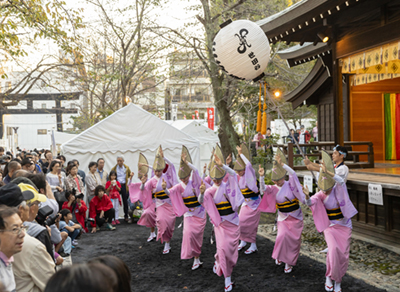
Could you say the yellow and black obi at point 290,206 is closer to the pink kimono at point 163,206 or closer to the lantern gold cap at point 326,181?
the lantern gold cap at point 326,181

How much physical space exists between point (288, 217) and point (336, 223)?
994 mm

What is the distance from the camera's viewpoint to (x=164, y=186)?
7.08 meters

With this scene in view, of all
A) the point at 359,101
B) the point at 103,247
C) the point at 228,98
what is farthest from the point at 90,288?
the point at 228,98

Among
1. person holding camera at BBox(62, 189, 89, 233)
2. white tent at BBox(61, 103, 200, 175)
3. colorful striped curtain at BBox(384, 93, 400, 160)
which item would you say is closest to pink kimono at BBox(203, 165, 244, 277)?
person holding camera at BBox(62, 189, 89, 233)

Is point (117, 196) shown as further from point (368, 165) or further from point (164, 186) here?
point (368, 165)

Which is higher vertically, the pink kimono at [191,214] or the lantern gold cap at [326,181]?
the lantern gold cap at [326,181]

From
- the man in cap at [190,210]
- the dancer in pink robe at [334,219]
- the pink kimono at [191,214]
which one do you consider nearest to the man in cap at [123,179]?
the man in cap at [190,210]

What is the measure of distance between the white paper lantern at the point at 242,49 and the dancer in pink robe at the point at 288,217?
5.15 ft

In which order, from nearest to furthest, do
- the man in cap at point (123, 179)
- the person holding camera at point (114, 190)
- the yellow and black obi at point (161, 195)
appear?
1. the yellow and black obi at point (161, 195)
2. the person holding camera at point (114, 190)
3. the man in cap at point (123, 179)

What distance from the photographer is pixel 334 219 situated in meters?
5.23

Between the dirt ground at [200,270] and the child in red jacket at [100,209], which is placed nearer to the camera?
the dirt ground at [200,270]

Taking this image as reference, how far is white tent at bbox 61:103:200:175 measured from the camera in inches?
421

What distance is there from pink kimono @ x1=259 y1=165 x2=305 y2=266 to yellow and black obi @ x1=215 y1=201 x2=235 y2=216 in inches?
37.6

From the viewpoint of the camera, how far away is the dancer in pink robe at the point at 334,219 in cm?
496
